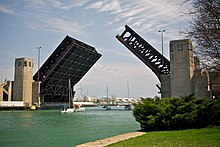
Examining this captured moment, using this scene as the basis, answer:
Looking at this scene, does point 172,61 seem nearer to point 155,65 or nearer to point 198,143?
point 155,65

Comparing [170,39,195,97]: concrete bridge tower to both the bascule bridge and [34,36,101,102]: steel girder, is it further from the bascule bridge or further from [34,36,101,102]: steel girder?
[34,36,101,102]: steel girder

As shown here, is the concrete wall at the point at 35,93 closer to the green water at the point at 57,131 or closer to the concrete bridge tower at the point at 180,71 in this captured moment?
the concrete bridge tower at the point at 180,71

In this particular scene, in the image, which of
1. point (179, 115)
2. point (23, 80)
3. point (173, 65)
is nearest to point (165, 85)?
point (173, 65)

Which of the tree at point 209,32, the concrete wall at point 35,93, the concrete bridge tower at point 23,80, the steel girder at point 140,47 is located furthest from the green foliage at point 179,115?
the concrete bridge tower at point 23,80

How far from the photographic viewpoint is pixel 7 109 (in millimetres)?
65938

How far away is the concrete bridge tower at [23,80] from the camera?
69.7 m

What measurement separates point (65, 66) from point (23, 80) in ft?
52.2

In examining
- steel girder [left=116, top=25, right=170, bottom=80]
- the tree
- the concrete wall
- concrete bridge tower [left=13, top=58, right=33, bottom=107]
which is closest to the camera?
the tree

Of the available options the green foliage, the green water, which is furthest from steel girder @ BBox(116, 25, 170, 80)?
the green foliage

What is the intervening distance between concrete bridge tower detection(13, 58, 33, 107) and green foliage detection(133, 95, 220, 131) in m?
58.4

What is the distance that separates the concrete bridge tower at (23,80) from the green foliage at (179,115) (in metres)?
58.4

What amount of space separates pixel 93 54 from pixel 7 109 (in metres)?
23.4

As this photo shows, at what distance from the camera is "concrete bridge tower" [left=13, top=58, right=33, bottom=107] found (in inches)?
2744

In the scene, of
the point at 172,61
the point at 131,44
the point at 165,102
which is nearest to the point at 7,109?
the point at 131,44
